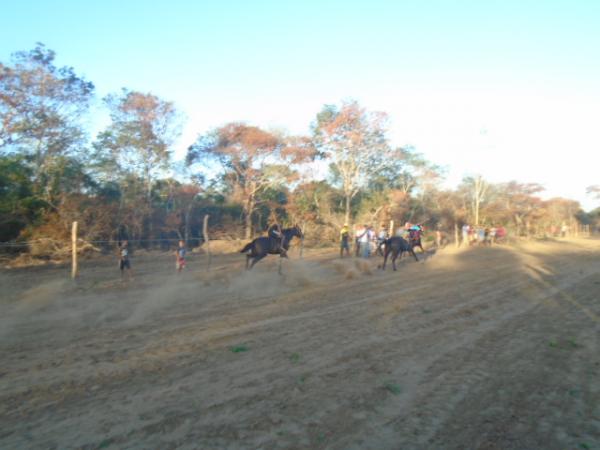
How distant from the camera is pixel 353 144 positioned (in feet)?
98.7

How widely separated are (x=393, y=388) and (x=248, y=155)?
24545 mm

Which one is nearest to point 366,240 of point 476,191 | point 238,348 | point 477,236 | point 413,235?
point 413,235

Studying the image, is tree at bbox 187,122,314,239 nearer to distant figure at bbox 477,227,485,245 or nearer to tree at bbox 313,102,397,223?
tree at bbox 313,102,397,223

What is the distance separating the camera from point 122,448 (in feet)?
11.4

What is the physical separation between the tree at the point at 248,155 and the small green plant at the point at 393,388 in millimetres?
23424

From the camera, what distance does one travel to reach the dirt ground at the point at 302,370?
3.79 metres

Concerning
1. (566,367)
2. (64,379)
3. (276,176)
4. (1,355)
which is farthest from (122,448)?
(276,176)

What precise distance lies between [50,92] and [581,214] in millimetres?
72599

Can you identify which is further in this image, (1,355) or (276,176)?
(276,176)

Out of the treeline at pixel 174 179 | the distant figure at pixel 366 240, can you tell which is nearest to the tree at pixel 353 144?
the treeline at pixel 174 179

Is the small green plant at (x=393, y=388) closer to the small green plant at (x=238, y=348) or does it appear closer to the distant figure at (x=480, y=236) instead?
the small green plant at (x=238, y=348)

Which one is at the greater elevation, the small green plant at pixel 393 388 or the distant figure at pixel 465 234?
the distant figure at pixel 465 234

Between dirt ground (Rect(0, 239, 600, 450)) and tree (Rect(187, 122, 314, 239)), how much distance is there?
18148 mm

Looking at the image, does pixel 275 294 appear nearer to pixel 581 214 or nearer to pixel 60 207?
pixel 60 207
